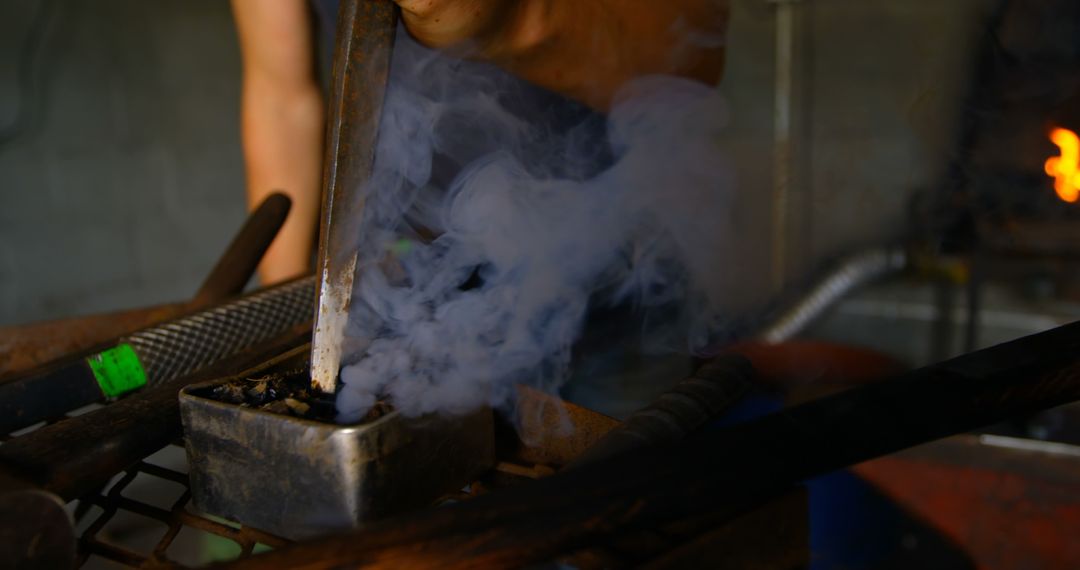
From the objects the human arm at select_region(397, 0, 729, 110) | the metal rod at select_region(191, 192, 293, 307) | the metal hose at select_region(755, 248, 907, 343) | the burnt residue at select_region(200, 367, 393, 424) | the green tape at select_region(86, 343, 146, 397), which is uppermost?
the human arm at select_region(397, 0, 729, 110)

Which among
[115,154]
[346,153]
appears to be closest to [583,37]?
[346,153]

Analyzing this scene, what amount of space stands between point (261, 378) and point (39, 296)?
314 cm

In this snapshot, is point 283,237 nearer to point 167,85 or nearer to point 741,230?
point 167,85

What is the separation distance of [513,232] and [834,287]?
2.00m

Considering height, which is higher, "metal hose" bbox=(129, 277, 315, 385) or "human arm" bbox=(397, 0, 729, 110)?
"human arm" bbox=(397, 0, 729, 110)

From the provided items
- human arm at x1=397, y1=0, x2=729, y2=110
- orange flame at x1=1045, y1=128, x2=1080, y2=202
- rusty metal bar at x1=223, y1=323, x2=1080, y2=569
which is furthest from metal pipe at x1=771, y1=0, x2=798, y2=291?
rusty metal bar at x1=223, y1=323, x2=1080, y2=569

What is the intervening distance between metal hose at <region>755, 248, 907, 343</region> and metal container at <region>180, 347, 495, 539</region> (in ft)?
6.76

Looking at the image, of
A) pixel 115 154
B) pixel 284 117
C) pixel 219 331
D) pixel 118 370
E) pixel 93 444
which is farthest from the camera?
pixel 115 154

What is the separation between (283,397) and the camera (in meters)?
0.96

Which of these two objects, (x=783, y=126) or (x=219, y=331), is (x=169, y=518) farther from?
(x=783, y=126)

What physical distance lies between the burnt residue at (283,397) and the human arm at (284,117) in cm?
121

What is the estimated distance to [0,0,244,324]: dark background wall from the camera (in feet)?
11.2

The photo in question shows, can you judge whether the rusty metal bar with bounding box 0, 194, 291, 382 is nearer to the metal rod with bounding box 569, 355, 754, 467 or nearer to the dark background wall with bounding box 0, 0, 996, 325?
the metal rod with bounding box 569, 355, 754, 467

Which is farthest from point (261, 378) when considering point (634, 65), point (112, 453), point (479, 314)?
point (634, 65)
